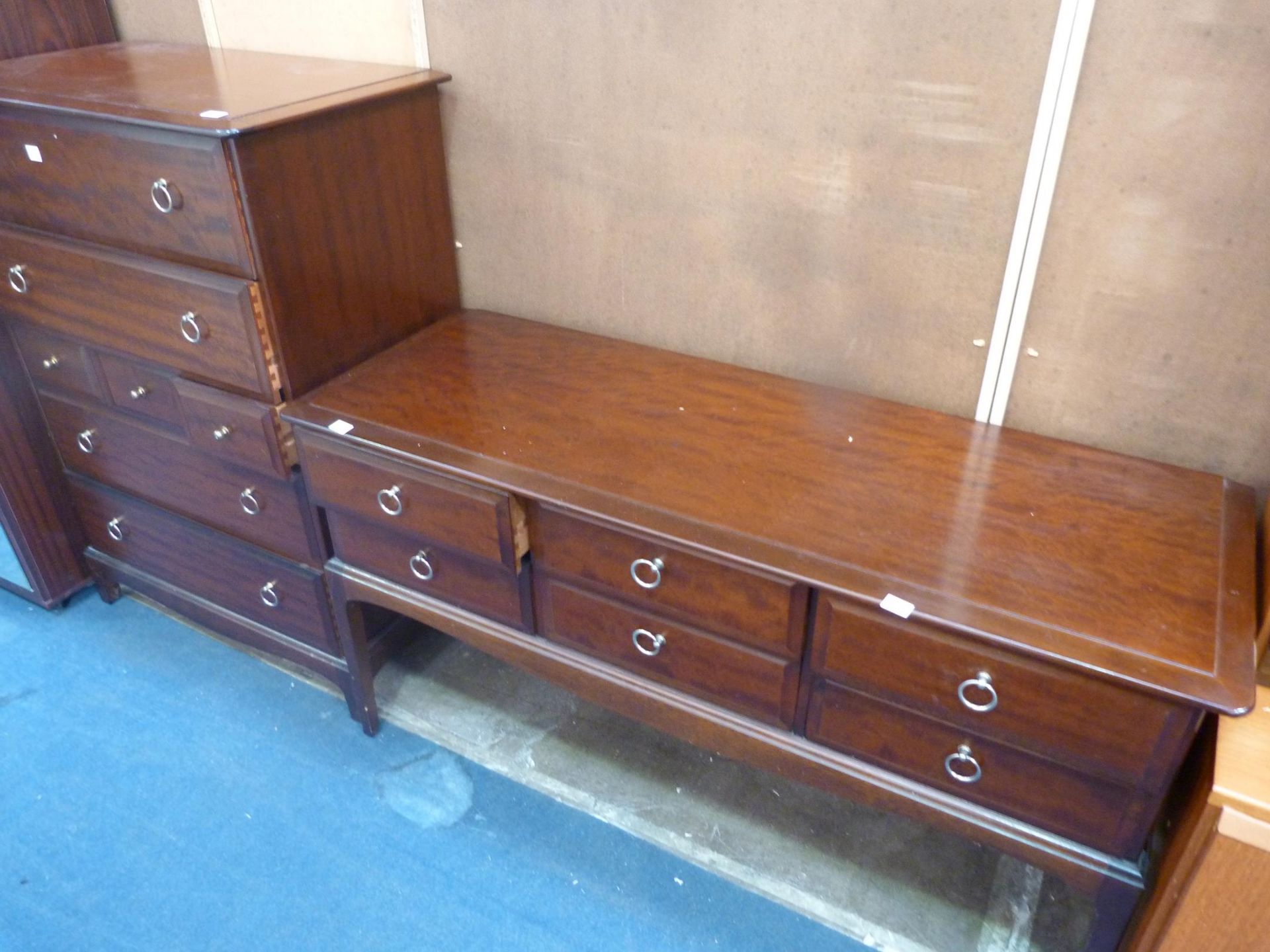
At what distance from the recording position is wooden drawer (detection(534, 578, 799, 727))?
1208mm

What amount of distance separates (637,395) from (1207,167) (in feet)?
2.57

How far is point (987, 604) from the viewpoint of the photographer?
3.37 feet

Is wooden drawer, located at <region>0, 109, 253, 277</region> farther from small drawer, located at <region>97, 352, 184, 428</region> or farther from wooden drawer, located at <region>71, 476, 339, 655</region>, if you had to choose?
wooden drawer, located at <region>71, 476, 339, 655</region>

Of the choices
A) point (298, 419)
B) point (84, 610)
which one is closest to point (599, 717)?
point (298, 419)

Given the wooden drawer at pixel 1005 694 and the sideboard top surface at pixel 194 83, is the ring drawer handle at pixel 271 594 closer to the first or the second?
the sideboard top surface at pixel 194 83

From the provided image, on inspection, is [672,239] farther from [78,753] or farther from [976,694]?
[78,753]

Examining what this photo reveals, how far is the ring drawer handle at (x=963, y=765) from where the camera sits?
110 centimetres

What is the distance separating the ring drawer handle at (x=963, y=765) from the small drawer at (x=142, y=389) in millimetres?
1300

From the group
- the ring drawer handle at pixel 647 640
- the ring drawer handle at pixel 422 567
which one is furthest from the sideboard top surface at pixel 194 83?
the ring drawer handle at pixel 647 640

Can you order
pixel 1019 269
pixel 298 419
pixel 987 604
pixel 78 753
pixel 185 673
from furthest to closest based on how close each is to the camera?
pixel 185 673 → pixel 78 753 → pixel 298 419 → pixel 1019 269 → pixel 987 604

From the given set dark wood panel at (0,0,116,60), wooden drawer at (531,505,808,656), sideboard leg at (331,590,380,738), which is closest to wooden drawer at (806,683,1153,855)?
wooden drawer at (531,505,808,656)

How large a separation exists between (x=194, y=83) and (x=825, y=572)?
4.08ft

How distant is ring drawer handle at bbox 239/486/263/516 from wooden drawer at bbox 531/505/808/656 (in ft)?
1.96

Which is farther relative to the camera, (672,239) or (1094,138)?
(672,239)
